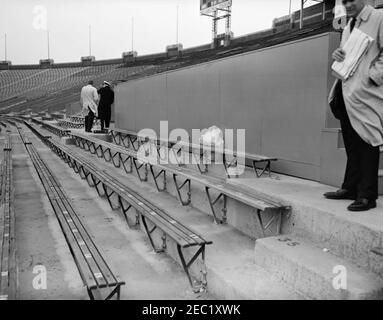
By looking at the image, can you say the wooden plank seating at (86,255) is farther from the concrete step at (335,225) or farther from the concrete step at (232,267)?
the concrete step at (335,225)

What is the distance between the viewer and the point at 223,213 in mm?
3543

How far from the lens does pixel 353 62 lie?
97.0 inches

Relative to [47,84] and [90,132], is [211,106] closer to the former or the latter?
[90,132]

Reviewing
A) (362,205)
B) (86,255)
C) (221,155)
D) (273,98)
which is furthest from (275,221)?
(221,155)

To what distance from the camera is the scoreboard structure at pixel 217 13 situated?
27359mm

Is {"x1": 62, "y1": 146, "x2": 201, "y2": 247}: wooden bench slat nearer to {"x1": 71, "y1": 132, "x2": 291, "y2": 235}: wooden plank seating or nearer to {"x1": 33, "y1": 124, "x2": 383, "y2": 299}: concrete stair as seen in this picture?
{"x1": 33, "y1": 124, "x2": 383, "y2": 299}: concrete stair

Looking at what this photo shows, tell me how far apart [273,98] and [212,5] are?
26108mm

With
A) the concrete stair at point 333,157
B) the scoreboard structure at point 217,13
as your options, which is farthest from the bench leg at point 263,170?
the scoreboard structure at point 217,13

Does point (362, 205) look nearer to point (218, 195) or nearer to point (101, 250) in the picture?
point (218, 195)

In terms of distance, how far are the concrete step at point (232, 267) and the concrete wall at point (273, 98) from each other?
1.07 meters

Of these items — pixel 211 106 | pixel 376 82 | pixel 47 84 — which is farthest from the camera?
pixel 47 84

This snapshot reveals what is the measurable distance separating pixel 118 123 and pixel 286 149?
6.84 metres
